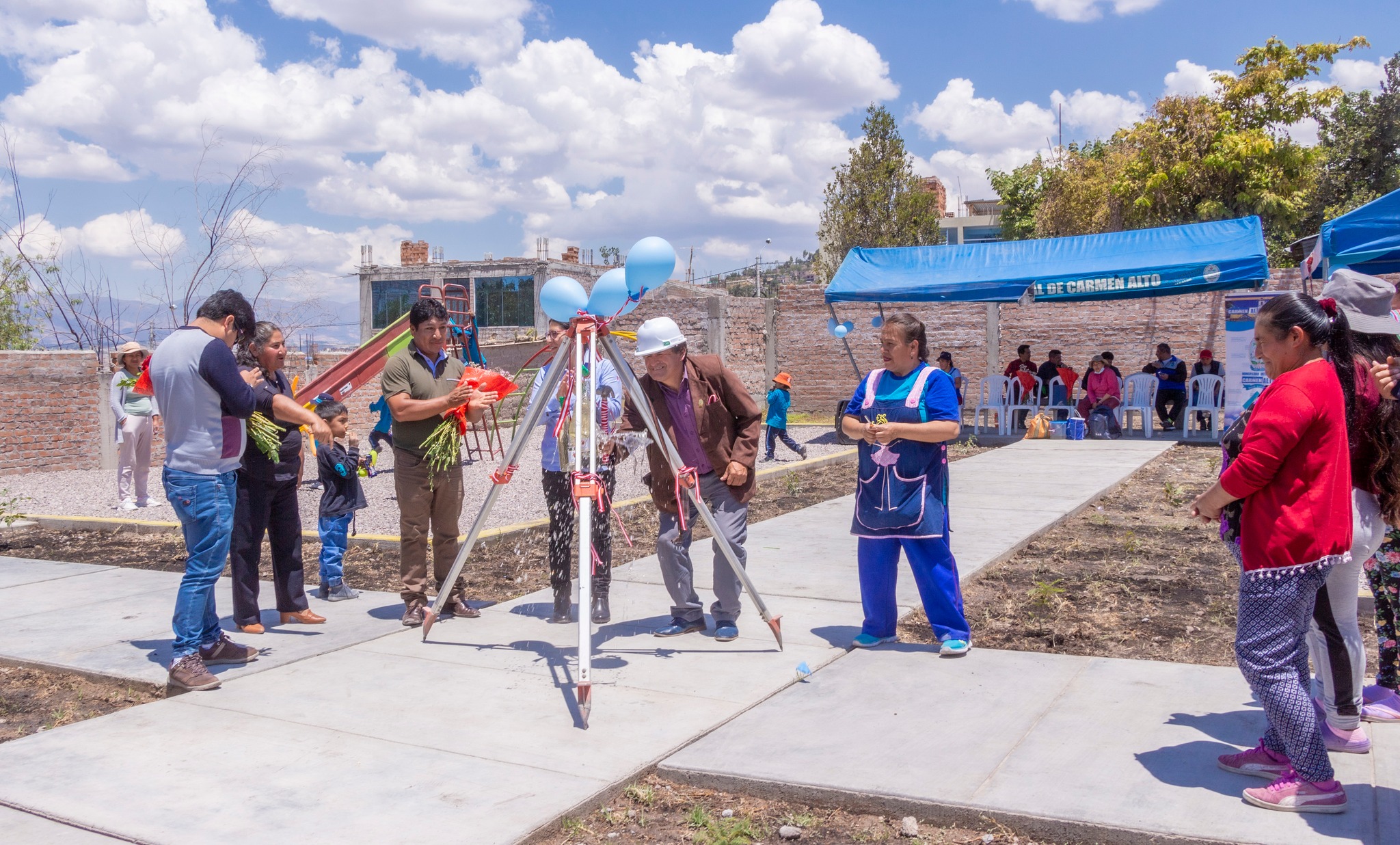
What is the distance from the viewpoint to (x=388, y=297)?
58094 mm

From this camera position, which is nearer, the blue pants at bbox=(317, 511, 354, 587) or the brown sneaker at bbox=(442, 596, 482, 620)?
the brown sneaker at bbox=(442, 596, 482, 620)

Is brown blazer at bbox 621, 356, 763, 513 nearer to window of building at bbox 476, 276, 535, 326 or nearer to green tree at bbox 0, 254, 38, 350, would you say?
green tree at bbox 0, 254, 38, 350

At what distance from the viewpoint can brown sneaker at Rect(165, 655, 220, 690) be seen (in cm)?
483

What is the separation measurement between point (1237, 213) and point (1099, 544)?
70.2 feet

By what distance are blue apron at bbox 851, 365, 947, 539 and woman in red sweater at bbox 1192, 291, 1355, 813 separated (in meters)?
1.74

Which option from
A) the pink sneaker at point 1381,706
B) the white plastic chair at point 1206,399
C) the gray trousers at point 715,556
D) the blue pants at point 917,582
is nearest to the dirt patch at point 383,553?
the gray trousers at point 715,556

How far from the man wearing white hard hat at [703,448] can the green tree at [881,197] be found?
27238mm

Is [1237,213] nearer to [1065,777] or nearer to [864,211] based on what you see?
[864,211]

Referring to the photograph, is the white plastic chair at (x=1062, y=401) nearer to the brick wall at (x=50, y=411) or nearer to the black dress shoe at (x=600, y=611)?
the black dress shoe at (x=600, y=611)

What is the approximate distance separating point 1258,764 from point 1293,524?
0.92 metres

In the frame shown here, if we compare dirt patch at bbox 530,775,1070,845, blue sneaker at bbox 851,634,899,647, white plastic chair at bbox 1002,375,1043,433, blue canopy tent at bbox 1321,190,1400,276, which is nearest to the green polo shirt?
blue sneaker at bbox 851,634,899,647

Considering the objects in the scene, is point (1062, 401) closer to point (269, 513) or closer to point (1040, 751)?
point (269, 513)

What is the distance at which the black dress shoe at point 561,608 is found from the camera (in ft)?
20.1

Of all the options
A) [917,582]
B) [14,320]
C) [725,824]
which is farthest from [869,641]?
[14,320]
